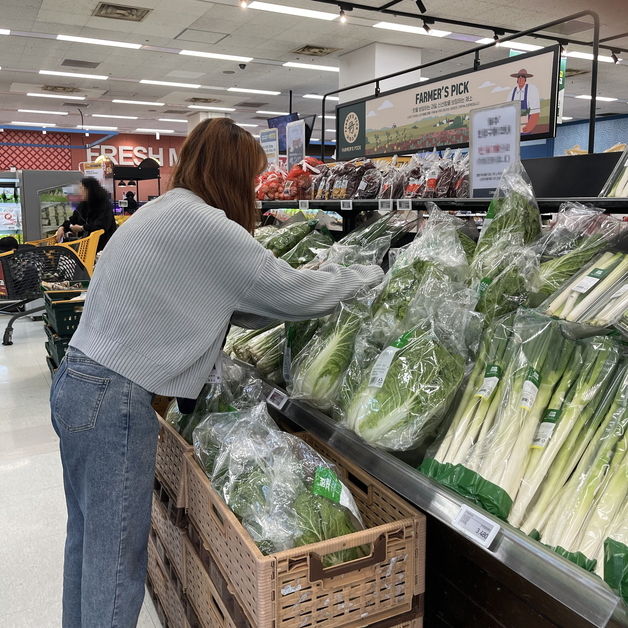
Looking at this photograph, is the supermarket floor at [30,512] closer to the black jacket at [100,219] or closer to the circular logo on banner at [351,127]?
the black jacket at [100,219]

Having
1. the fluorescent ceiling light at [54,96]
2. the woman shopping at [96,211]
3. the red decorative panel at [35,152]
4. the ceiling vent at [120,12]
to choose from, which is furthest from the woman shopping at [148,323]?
the red decorative panel at [35,152]

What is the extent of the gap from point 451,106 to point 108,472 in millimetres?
2263

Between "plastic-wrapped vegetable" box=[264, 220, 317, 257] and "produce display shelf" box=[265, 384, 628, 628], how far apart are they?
1.10m

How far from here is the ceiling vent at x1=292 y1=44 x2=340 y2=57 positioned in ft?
33.0

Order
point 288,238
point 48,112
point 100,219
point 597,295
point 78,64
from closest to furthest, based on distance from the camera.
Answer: point 597,295 → point 288,238 → point 100,219 → point 78,64 → point 48,112

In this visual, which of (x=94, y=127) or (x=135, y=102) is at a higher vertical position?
(x=135, y=102)

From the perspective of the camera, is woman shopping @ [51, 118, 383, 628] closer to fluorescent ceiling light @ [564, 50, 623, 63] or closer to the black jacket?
the black jacket

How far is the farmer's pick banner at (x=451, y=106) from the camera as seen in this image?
266cm

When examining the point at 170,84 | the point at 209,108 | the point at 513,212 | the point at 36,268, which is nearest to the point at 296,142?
the point at 513,212

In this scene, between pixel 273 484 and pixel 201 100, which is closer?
pixel 273 484

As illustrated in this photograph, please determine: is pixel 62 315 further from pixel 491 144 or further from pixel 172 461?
pixel 491 144

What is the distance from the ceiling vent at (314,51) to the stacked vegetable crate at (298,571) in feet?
30.5

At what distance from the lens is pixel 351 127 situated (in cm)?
381

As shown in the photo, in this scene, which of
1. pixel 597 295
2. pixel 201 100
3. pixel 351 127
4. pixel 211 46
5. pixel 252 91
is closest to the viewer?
pixel 597 295
